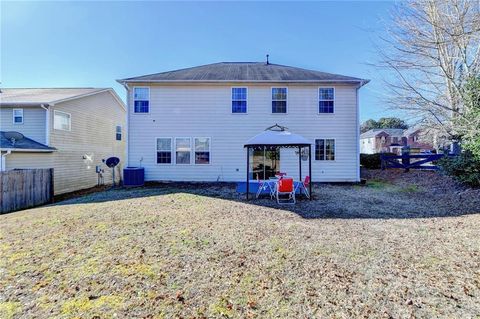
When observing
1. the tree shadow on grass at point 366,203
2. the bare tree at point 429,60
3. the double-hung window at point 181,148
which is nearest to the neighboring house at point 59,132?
the tree shadow on grass at point 366,203

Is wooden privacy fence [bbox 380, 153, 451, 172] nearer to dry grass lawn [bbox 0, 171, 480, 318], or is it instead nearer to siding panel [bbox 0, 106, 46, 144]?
dry grass lawn [bbox 0, 171, 480, 318]

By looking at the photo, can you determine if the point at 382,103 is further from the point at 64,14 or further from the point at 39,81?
the point at 39,81

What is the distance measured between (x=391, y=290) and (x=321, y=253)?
4.04ft

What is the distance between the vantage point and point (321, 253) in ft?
13.7

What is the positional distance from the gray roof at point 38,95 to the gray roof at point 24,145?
187cm

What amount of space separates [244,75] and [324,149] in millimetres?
6207

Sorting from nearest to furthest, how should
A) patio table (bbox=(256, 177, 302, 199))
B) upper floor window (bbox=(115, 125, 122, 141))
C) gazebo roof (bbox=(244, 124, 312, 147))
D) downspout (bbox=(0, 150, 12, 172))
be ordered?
gazebo roof (bbox=(244, 124, 312, 147)) < patio table (bbox=(256, 177, 302, 199)) < downspout (bbox=(0, 150, 12, 172)) < upper floor window (bbox=(115, 125, 122, 141))

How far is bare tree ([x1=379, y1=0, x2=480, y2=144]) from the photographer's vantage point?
25.3 ft

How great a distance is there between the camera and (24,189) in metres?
9.82

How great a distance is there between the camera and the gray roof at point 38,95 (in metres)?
12.5

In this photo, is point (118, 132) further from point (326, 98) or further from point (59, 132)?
point (326, 98)

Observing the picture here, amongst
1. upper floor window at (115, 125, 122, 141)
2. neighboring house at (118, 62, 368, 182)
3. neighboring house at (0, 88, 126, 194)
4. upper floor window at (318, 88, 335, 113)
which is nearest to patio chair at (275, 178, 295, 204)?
neighboring house at (118, 62, 368, 182)

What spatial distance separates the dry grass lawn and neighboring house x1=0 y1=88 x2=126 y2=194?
6.38 metres

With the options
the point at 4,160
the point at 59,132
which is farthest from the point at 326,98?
the point at 4,160
